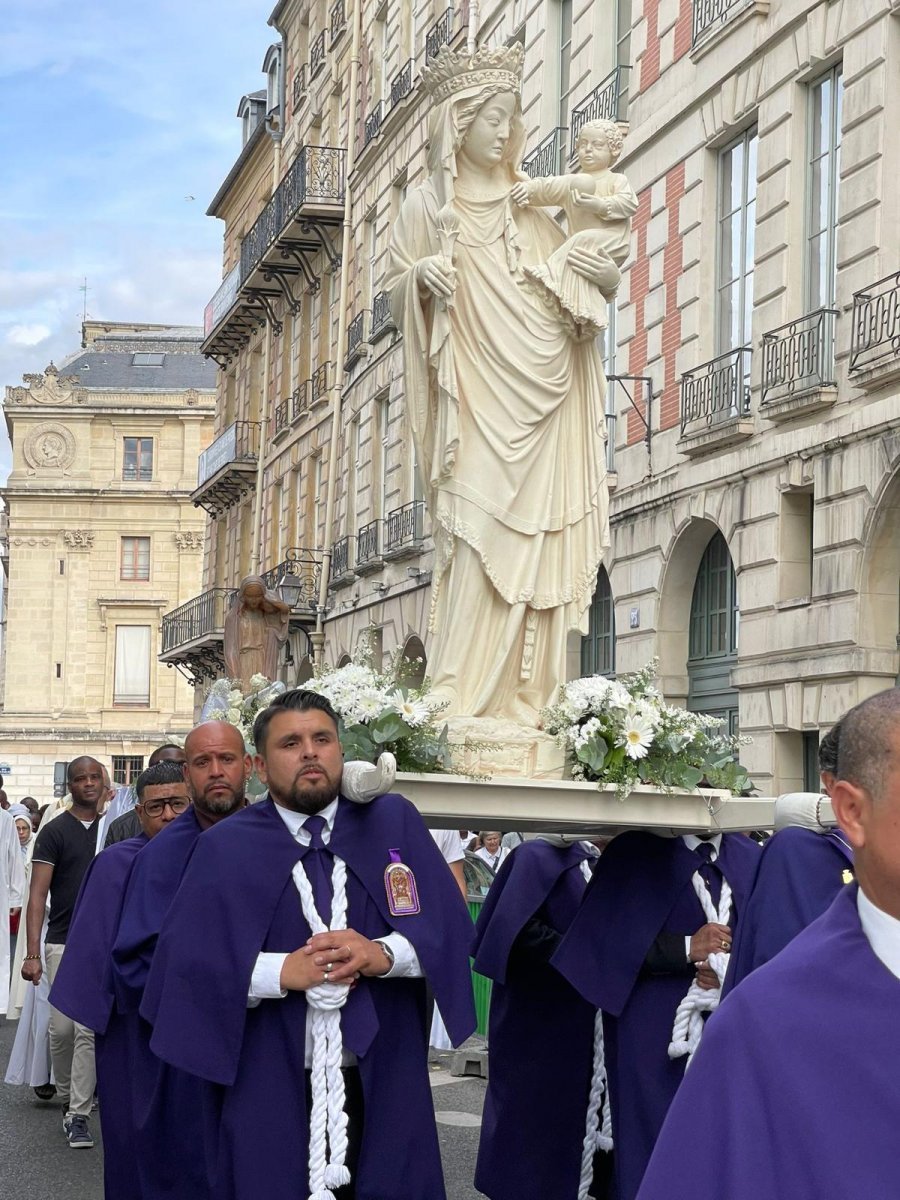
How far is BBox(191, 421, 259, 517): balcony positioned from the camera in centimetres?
4597

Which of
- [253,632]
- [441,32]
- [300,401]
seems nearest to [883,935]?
[253,632]

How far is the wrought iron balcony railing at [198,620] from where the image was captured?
153 feet

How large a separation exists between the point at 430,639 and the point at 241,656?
39.2ft

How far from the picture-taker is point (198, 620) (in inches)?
1933

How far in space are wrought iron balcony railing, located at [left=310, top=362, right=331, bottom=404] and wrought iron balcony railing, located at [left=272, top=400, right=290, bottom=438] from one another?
7.99 ft

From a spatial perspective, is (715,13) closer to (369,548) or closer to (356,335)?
(369,548)

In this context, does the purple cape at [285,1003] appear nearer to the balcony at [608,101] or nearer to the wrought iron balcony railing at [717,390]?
the wrought iron balcony railing at [717,390]

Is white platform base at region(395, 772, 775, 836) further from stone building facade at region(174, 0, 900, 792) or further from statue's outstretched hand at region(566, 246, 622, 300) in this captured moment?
stone building facade at region(174, 0, 900, 792)

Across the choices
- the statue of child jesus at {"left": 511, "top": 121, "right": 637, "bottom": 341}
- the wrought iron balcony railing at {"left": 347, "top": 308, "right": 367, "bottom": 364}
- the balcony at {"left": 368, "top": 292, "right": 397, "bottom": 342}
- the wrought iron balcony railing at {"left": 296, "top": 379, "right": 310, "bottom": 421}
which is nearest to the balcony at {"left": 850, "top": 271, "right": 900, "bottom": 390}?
the statue of child jesus at {"left": 511, "top": 121, "right": 637, "bottom": 341}

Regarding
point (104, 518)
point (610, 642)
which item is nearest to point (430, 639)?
point (610, 642)

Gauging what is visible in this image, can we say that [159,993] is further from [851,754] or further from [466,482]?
[851,754]

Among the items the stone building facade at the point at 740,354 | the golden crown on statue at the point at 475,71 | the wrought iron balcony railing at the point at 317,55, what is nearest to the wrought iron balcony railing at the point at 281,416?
the wrought iron balcony railing at the point at 317,55

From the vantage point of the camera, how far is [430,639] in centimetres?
764

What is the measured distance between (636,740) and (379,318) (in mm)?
27244
